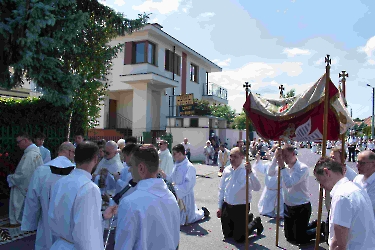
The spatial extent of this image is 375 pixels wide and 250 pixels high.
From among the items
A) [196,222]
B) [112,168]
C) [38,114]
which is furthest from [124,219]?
[38,114]

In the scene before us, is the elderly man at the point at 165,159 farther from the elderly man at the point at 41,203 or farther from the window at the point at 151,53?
the window at the point at 151,53

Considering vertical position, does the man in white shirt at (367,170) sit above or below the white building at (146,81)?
below

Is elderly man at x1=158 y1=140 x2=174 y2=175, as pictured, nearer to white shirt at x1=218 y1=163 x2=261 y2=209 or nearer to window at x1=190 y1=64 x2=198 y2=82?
white shirt at x1=218 y1=163 x2=261 y2=209

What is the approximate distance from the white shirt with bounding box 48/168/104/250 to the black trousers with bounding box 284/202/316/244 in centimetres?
418

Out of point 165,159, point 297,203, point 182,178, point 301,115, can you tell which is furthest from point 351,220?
point 165,159

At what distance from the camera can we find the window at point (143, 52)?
21.1m

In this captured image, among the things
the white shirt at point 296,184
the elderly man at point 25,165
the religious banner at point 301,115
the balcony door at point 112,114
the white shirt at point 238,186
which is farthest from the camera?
the balcony door at point 112,114

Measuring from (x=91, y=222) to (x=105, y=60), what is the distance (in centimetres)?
706

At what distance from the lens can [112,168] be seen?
20.2 ft

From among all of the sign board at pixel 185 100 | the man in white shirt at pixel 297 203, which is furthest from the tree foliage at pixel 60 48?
the sign board at pixel 185 100

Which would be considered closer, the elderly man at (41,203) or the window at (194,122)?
the elderly man at (41,203)

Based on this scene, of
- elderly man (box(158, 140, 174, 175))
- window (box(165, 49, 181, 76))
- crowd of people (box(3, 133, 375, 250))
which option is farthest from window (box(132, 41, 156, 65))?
crowd of people (box(3, 133, 375, 250))

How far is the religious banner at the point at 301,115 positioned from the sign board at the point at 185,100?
53.5ft

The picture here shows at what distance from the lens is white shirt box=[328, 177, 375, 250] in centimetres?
270
